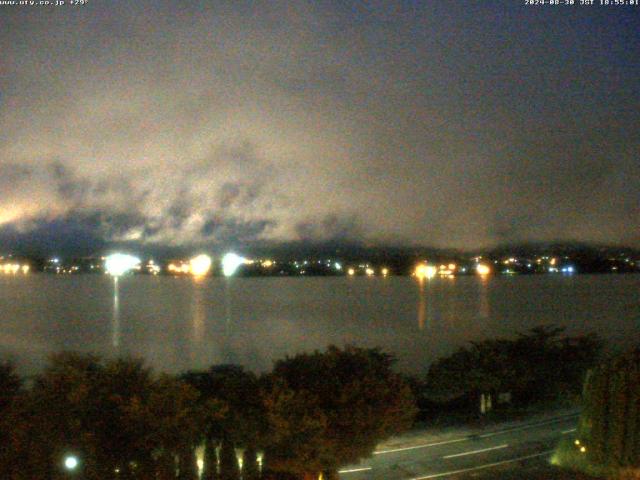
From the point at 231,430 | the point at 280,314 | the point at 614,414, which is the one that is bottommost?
the point at 280,314

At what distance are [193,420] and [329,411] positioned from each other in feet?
7.15

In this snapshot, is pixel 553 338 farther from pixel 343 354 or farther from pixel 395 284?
pixel 395 284

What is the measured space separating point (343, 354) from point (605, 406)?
184 inches

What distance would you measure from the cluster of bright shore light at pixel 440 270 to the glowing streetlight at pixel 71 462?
92.7 meters

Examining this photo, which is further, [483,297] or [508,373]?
[483,297]

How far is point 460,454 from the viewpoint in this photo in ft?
50.5

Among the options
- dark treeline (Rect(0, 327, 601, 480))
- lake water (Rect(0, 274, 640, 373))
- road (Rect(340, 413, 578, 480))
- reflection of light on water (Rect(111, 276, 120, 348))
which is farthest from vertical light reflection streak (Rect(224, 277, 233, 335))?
dark treeline (Rect(0, 327, 601, 480))

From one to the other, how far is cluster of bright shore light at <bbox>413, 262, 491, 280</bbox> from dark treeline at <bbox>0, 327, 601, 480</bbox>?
8896cm

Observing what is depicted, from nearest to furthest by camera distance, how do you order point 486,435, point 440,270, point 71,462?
point 71,462 < point 486,435 < point 440,270

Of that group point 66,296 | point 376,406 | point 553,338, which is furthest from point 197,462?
point 66,296

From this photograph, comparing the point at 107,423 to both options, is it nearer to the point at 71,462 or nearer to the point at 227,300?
the point at 71,462

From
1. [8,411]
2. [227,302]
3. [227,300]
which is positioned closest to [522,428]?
[8,411]

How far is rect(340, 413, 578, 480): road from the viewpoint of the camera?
14.0 m

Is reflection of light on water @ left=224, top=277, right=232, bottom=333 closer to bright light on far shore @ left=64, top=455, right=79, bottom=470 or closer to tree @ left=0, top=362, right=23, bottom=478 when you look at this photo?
tree @ left=0, top=362, right=23, bottom=478
